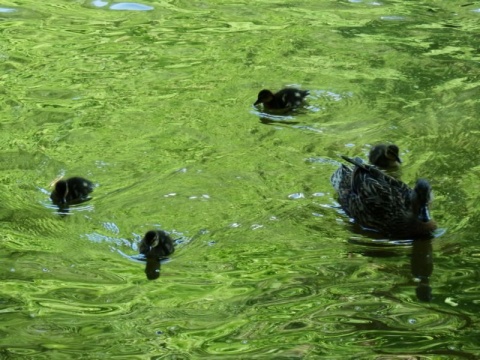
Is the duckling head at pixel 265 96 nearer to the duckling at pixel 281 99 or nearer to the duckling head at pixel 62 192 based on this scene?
the duckling at pixel 281 99

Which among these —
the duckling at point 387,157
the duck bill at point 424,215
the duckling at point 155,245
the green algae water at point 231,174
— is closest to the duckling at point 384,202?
the duck bill at point 424,215

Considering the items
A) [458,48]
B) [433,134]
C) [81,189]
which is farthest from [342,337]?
[458,48]

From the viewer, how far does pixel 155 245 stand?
5211mm

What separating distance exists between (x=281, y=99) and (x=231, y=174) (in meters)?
1.17

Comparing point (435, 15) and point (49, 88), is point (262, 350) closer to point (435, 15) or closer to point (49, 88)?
point (49, 88)

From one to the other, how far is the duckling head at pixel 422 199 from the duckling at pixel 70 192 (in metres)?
1.92

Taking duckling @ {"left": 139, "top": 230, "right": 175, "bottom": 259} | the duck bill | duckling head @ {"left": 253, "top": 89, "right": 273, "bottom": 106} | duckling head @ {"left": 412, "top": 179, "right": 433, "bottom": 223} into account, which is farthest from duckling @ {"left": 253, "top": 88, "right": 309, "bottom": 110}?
duckling @ {"left": 139, "top": 230, "right": 175, "bottom": 259}

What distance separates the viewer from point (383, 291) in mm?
4926

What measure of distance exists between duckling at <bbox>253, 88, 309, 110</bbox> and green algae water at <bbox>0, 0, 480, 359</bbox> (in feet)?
0.32

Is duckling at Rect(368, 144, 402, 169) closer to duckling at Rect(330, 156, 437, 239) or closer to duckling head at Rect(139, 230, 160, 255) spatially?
duckling at Rect(330, 156, 437, 239)

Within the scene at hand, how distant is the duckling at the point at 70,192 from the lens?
5.86 meters

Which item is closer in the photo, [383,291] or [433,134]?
[383,291]

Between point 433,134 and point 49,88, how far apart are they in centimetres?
292

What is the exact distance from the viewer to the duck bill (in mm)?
5441
